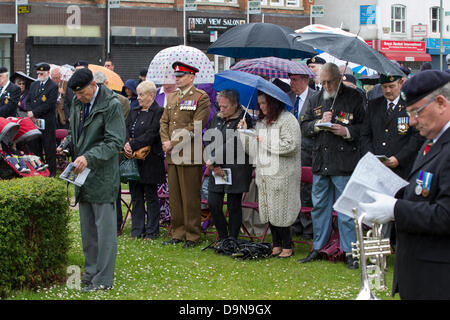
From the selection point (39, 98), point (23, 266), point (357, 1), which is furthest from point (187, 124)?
point (357, 1)

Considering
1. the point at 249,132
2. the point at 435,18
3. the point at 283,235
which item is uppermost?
the point at 435,18

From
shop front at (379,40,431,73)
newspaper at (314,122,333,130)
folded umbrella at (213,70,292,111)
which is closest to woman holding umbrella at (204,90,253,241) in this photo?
folded umbrella at (213,70,292,111)

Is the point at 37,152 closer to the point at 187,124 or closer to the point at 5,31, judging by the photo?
the point at 187,124

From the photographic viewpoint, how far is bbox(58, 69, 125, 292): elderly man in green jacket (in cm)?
661

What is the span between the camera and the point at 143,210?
9555 mm

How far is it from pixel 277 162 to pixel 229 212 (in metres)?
1.02

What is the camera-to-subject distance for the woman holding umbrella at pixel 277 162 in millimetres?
7980

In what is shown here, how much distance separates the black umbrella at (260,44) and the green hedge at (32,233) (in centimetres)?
447

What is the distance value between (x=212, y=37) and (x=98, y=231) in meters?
22.8

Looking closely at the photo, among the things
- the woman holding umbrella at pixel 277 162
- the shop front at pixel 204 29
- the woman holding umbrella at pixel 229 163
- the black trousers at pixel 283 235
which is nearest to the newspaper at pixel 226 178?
the woman holding umbrella at pixel 229 163

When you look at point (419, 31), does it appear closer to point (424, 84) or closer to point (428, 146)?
point (428, 146)

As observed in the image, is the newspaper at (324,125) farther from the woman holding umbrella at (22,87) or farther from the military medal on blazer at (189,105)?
the woman holding umbrella at (22,87)

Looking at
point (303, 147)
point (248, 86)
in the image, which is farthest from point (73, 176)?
point (303, 147)

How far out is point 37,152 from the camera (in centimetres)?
1309
